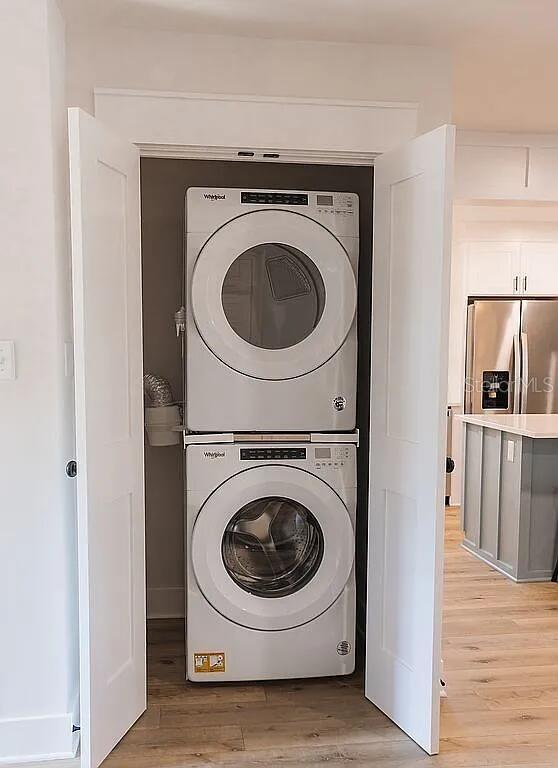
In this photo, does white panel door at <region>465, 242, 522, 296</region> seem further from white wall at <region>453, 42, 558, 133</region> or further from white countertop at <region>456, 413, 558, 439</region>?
white wall at <region>453, 42, 558, 133</region>

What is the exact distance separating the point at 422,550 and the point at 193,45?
184cm

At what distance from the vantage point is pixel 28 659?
7.96ft

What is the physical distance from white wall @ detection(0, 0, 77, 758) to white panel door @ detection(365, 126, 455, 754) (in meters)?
1.07

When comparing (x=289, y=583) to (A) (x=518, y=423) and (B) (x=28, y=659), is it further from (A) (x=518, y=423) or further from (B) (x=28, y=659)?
(A) (x=518, y=423)

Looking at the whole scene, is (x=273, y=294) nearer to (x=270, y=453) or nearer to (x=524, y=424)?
(x=270, y=453)

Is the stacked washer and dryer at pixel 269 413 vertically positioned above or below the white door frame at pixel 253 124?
below

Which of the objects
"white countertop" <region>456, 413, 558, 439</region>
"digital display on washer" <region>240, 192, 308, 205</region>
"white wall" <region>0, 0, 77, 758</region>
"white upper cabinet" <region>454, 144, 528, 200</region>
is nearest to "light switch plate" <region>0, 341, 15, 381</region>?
"white wall" <region>0, 0, 77, 758</region>

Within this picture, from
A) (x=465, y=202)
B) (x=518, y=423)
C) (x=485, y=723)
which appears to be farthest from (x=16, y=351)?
(x=518, y=423)

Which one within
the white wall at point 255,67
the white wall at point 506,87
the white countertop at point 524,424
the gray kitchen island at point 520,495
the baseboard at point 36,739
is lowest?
the baseboard at point 36,739

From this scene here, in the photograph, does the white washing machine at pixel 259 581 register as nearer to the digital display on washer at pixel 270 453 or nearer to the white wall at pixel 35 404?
the digital display on washer at pixel 270 453

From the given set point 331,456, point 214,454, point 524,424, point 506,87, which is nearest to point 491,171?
point 506,87

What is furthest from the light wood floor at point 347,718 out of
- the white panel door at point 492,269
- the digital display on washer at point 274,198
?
the white panel door at point 492,269

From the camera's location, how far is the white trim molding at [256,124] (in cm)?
254

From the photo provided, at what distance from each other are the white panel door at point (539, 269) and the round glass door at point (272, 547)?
3681mm
